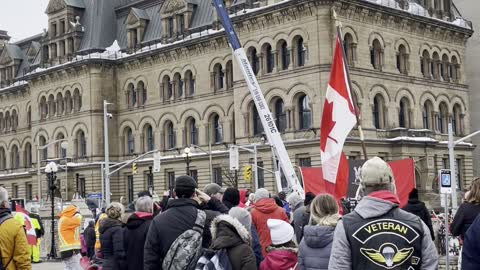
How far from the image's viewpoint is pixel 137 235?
31.4 ft

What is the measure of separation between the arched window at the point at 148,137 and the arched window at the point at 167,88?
3.22 m

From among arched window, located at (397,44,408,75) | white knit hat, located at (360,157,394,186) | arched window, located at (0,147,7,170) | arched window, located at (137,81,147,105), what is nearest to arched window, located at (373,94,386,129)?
arched window, located at (397,44,408,75)

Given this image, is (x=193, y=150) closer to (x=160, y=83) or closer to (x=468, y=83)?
(x=160, y=83)

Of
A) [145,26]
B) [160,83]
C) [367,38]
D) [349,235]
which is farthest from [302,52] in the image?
[349,235]

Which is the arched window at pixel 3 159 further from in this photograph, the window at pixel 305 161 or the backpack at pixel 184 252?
the backpack at pixel 184 252

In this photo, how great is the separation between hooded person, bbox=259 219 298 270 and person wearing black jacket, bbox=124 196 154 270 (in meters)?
2.34

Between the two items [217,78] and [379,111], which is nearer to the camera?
[379,111]

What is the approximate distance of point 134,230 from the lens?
9648 millimetres

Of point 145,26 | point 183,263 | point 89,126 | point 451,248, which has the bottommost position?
point 451,248

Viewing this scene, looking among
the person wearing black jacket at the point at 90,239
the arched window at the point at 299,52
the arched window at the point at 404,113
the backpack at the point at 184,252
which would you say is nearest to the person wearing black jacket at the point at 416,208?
the person wearing black jacket at the point at 90,239

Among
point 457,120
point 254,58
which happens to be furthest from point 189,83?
point 457,120

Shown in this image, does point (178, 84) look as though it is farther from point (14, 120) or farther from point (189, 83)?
point (14, 120)

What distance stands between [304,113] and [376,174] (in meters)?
39.5

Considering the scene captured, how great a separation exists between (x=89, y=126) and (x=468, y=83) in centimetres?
2993
